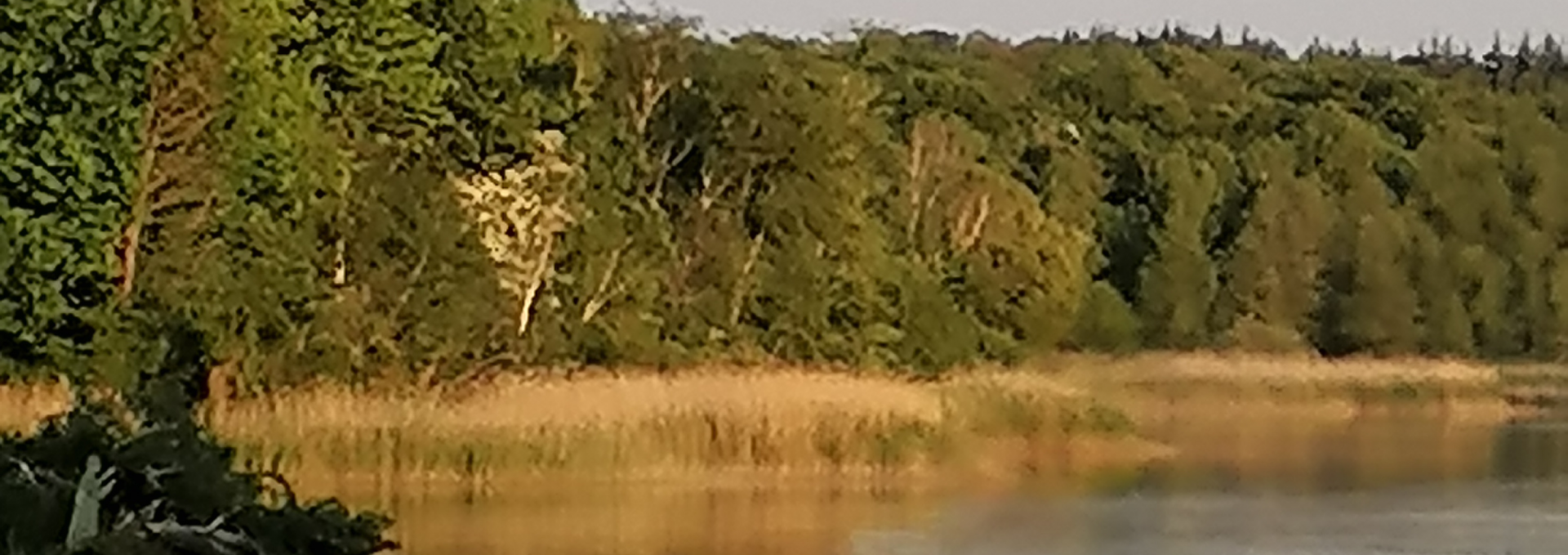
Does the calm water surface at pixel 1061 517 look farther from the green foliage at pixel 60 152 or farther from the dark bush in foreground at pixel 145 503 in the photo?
the dark bush in foreground at pixel 145 503

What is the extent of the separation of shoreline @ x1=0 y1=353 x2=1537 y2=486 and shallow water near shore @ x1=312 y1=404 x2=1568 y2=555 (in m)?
0.20

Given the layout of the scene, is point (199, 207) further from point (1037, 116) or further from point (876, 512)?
point (1037, 116)

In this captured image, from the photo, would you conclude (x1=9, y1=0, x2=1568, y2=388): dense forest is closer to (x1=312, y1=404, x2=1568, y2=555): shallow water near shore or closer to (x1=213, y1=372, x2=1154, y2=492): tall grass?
(x1=213, y1=372, x2=1154, y2=492): tall grass

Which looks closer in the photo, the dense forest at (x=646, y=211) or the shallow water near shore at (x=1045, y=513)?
the shallow water near shore at (x=1045, y=513)

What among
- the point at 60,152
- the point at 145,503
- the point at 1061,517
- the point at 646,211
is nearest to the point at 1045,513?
the point at 1061,517

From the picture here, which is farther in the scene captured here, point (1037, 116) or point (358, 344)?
point (1037, 116)

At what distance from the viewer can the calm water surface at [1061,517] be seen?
21.5 metres

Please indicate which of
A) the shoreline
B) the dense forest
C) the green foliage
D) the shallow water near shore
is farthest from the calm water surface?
the dense forest

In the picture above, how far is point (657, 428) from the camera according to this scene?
960 inches

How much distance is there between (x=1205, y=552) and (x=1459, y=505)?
19.1 feet

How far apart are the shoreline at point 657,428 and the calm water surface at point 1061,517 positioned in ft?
0.89

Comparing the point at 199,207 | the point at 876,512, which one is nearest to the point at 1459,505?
the point at 876,512

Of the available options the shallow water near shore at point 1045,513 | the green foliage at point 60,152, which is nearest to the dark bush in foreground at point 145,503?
the shallow water near shore at point 1045,513

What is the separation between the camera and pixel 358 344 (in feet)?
95.0
